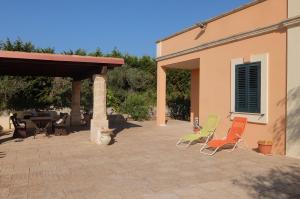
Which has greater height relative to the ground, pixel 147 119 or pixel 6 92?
pixel 6 92

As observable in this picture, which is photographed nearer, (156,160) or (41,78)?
(156,160)

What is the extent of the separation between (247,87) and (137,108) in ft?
35.8

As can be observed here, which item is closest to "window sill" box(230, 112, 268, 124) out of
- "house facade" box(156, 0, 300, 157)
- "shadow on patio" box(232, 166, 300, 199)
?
"house facade" box(156, 0, 300, 157)

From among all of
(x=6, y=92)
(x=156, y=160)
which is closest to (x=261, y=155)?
(x=156, y=160)

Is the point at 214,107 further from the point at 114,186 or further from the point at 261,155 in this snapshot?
the point at 114,186

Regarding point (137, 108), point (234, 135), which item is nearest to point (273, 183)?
point (234, 135)

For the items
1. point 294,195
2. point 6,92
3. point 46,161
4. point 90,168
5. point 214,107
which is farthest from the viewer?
point 6,92

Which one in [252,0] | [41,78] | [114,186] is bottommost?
[114,186]

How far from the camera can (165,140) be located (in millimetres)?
11602

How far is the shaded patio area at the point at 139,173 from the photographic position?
5551 mm

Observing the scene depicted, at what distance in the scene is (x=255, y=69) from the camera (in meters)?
9.62

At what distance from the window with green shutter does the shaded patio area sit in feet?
4.72

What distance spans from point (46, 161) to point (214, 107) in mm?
6057

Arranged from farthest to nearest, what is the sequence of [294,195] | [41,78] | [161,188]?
[41,78]
[161,188]
[294,195]
